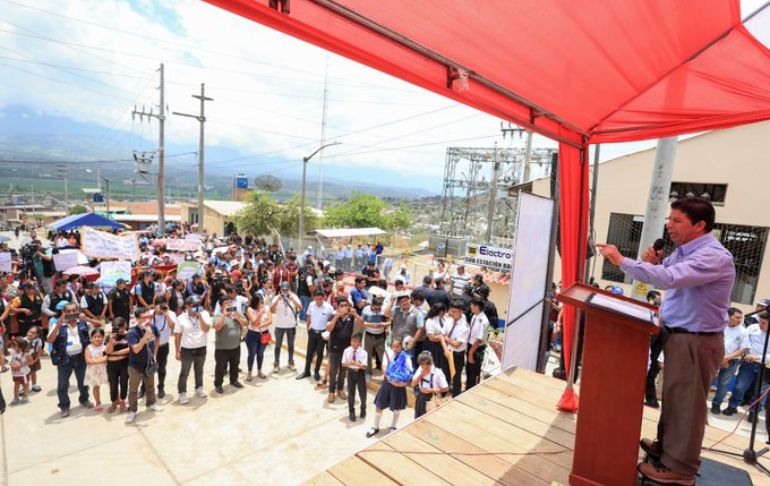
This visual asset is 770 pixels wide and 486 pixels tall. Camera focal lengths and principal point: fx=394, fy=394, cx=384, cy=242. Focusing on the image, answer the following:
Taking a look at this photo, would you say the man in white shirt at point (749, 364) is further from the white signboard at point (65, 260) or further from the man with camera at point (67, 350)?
the white signboard at point (65, 260)

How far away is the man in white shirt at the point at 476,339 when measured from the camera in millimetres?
6359

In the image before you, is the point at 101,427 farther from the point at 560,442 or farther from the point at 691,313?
the point at 691,313

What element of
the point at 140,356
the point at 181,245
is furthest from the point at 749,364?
the point at 181,245

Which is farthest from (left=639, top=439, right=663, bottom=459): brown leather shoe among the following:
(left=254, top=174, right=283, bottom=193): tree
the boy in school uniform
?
(left=254, top=174, right=283, bottom=193): tree

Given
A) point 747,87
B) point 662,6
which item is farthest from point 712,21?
point 747,87

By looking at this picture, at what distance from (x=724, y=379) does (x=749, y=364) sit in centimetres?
42

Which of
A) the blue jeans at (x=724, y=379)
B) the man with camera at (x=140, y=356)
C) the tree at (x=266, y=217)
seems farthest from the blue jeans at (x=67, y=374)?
the tree at (x=266, y=217)

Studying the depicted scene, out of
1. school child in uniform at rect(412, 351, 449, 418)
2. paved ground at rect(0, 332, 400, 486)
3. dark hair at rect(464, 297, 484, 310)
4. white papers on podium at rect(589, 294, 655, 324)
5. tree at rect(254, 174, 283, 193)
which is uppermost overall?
tree at rect(254, 174, 283, 193)

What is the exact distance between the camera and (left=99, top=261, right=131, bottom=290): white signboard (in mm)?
9609

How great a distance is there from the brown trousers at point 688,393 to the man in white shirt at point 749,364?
5.18m

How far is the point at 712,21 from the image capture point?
232 centimetres

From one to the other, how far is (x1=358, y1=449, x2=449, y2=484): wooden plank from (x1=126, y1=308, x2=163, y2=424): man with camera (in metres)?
5.11

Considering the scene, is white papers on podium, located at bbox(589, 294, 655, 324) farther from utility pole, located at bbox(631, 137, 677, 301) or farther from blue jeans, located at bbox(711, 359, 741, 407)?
blue jeans, located at bbox(711, 359, 741, 407)

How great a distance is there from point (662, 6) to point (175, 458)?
703 centimetres
